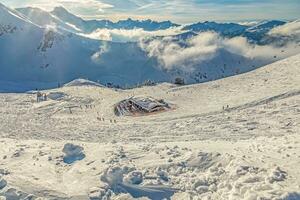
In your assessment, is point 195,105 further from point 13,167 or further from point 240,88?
point 13,167

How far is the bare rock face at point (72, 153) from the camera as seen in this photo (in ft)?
79.8

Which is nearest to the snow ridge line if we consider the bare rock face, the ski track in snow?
the ski track in snow

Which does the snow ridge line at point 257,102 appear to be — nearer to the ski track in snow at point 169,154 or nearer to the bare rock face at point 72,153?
the ski track in snow at point 169,154

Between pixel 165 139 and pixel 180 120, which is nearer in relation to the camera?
pixel 165 139

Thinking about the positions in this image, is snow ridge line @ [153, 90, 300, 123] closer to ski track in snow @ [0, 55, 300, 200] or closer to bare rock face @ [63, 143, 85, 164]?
ski track in snow @ [0, 55, 300, 200]

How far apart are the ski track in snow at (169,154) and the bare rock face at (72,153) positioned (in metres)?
0.12

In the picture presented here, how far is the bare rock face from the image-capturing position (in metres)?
24.3

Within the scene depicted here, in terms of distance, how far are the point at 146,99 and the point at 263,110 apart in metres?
18.9

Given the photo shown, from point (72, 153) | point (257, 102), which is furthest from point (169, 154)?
point (257, 102)

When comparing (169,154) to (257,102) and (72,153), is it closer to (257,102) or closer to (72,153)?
(72,153)

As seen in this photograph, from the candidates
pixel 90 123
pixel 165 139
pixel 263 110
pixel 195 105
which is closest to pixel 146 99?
pixel 195 105

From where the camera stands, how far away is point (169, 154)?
23.5 metres

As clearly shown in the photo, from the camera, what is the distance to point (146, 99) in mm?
54438

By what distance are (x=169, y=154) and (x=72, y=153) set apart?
5352 millimetres
